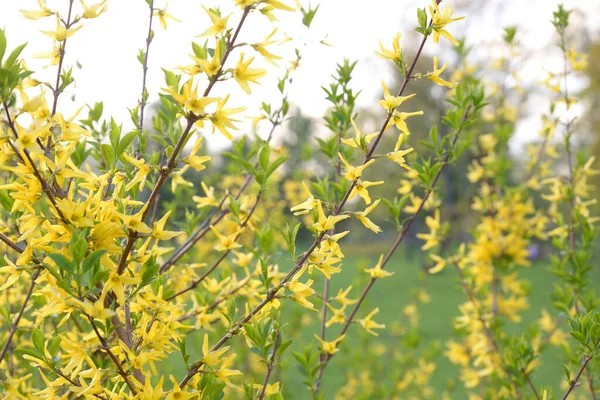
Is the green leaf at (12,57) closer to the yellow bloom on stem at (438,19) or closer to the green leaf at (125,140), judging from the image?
the green leaf at (125,140)

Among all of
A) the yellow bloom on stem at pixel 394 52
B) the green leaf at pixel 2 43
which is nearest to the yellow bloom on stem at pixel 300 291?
the yellow bloom on stem at pixel 394 52

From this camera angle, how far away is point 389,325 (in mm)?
10891

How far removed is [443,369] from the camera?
830 cm

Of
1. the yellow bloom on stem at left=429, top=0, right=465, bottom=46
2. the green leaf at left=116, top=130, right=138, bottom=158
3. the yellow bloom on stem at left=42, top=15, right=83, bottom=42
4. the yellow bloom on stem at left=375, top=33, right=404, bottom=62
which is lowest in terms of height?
the green leaf at left=116, top=130, right=138, bottom=158

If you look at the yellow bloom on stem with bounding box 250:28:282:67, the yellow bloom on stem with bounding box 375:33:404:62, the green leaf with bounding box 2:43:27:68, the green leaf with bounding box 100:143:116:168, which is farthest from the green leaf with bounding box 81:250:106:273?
the yellow bloom on stem with bounding box 375:33:404:62

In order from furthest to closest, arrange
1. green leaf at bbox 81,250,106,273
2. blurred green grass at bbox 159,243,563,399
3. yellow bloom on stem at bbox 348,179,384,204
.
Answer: blurred green grass at bbox 159,243,563,399 < yellow bloom on stem at bbox 348,179,384,204 < green leaf at bbox 81,250,106,273

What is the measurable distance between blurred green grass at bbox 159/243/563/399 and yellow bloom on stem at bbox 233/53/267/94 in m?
1.08

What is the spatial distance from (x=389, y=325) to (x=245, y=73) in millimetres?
10246

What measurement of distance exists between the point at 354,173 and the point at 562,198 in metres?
1.99

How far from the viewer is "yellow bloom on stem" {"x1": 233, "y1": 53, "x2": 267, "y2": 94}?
1.20 metres

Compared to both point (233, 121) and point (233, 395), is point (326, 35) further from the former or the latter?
point (233, 395)

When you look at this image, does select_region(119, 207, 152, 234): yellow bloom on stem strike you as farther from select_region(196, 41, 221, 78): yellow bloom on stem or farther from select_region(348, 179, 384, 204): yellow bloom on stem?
select_region(348, 179, 384, 204): yellow bloom on stem

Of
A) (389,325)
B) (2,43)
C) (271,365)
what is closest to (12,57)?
(2,43)

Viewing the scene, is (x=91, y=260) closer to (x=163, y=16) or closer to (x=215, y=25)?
(x=215, y=25)
